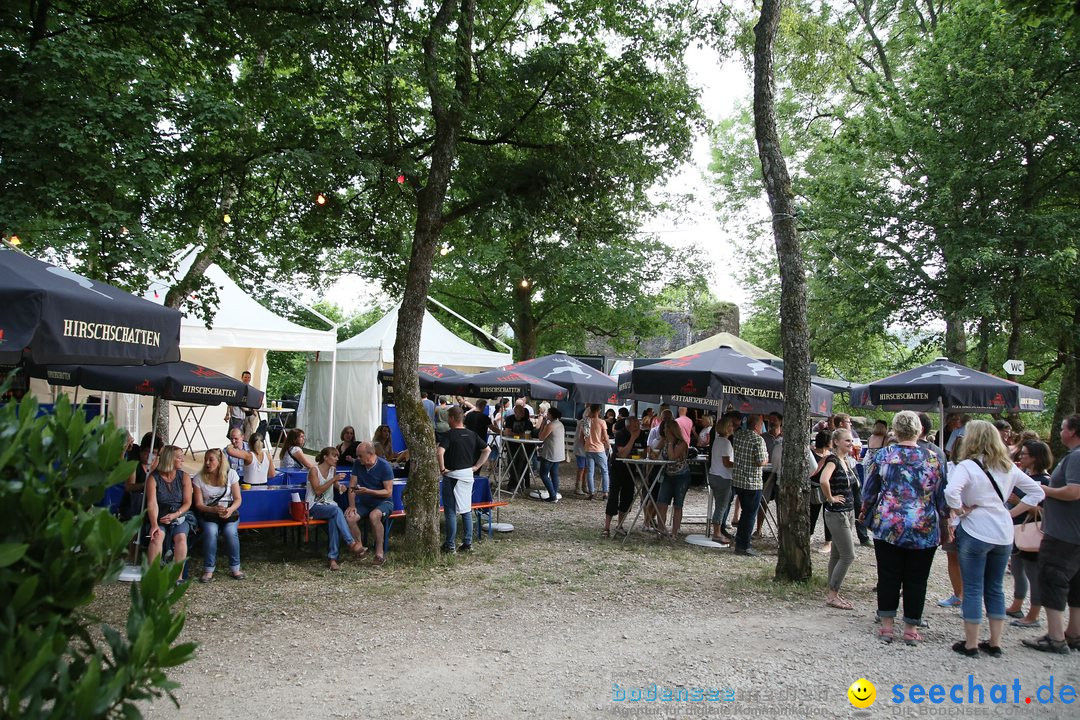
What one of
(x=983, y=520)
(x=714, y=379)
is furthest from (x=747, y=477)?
(x=983, y=520)

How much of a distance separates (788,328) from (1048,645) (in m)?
3.47

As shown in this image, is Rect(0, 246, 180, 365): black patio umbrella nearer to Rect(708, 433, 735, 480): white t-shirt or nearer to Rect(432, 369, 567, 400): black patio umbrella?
Rect(708, 433, 735, 480): white t-shirt

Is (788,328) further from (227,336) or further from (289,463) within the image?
(227,336)

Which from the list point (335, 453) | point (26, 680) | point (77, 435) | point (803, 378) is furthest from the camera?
point (335, 453)

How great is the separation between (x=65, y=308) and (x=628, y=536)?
734 centimetres

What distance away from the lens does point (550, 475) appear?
13.7 metres

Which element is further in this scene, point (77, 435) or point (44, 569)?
point (77, 435)

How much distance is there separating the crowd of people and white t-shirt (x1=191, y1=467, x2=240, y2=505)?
1 centimetres

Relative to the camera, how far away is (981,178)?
1599cm

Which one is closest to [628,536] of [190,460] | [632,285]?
[190,460]

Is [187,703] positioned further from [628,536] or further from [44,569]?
[628,536]

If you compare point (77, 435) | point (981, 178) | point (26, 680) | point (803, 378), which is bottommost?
point (26, 680)

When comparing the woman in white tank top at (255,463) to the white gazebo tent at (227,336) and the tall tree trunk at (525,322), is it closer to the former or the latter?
the white gazebo tent at (227,336)

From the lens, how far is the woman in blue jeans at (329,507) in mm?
8109
